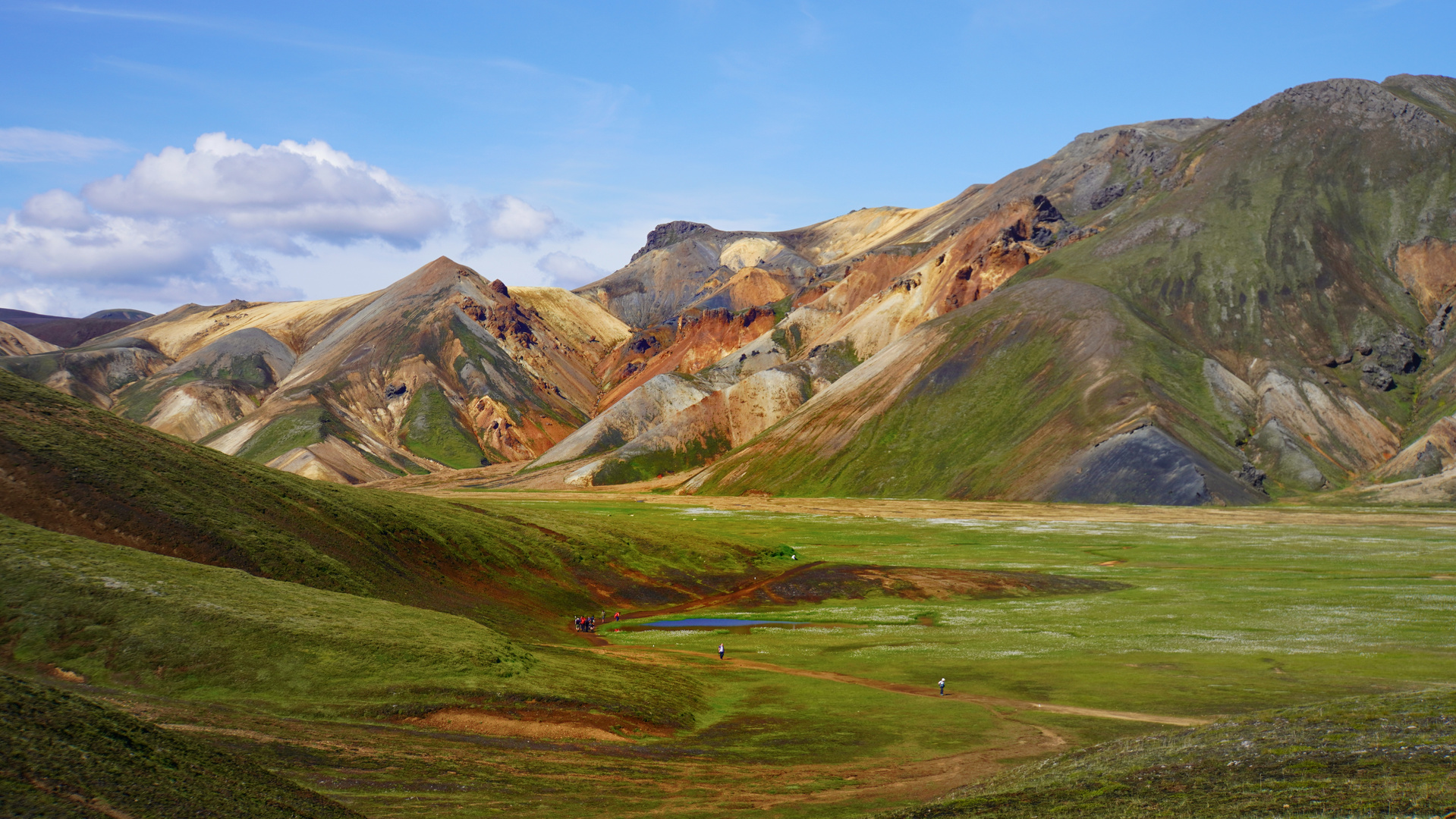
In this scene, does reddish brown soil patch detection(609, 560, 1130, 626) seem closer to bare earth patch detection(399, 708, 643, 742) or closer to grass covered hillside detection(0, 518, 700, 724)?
grass covered hillside detection(0, 518, 700, 724)

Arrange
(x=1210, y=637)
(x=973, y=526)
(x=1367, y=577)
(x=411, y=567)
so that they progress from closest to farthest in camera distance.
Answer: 1. (x=1210, y=637)
2. (x=411, y=567)
3. (x=1367, y=577)
4. (x=973, y=526)

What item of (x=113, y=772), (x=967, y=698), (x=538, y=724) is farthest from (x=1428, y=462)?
(x=113, y=772)

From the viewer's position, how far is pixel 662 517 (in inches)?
6737

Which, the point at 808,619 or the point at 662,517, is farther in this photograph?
the point at 662,517

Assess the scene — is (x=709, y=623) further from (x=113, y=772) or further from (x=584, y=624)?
(x=113, y=772)

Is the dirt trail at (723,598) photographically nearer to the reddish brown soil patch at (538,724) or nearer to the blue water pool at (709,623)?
the blue water pool at (709,623)

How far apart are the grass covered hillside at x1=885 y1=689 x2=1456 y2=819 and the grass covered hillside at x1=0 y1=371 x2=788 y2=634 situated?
49.5m

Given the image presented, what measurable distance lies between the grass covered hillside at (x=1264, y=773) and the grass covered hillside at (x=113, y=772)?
18028 millimetres

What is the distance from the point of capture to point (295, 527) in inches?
2928

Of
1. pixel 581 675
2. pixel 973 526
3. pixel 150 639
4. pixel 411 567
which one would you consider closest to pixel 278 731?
pixel 150 639

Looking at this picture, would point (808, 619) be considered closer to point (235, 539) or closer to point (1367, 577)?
point (235, 539)

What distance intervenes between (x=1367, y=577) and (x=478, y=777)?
89755 mm

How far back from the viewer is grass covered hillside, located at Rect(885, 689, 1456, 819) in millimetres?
21469

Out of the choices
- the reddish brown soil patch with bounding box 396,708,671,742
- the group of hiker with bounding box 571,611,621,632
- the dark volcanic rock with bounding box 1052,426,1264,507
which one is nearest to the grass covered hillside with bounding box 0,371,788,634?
the group of hiker with bounding box 571,611,621,632
